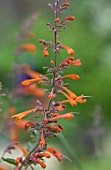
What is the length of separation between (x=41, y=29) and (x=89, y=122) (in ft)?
10.4

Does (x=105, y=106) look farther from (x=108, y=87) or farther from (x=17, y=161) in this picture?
(x=17, y=161)

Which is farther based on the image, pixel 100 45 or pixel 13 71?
pixel 100 45

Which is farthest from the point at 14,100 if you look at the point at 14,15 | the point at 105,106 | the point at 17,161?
the point at 14,15

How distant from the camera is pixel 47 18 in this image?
12352mm

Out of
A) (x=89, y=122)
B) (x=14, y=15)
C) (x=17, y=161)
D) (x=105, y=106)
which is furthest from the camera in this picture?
(x=14, y=15)

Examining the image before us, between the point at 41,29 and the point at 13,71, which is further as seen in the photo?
the point at 41,29

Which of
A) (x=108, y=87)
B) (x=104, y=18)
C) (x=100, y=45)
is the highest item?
(x=104, y=18)

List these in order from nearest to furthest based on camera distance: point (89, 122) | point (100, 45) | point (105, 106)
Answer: point (89, 122) < point (105, 106) < point (100, 45)

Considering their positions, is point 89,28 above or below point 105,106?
above

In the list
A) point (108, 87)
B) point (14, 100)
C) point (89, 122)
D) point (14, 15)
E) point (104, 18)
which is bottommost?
point (14, 100)

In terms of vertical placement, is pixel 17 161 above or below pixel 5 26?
below

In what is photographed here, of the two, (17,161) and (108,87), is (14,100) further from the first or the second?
(108,87)

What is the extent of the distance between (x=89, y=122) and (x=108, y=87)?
4.19 ft

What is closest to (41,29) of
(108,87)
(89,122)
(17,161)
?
(108,87)
